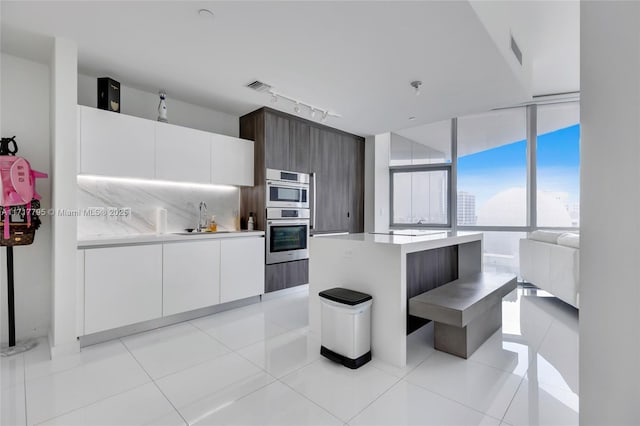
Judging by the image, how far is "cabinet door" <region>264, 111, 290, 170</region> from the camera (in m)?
3.96

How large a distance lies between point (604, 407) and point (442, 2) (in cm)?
221

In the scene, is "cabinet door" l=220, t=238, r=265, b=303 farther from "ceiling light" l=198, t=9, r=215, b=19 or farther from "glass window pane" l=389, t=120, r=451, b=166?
"glass window pane" l=389, t=120, r=451, b=166

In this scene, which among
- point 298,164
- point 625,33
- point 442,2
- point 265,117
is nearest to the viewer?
point 625,33

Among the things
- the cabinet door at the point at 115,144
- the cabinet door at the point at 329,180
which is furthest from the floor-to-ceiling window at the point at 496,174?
the cabinet door at the point at 115,144

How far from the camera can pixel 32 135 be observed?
2715mm

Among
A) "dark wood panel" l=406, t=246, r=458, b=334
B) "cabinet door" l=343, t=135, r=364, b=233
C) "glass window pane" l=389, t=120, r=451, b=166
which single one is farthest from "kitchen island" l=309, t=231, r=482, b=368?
"glass window pane" l=389, t=120, r=451, b=166

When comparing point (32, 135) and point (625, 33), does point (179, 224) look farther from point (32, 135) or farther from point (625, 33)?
point (625, 33)

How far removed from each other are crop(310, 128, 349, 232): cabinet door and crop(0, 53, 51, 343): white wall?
302 cm

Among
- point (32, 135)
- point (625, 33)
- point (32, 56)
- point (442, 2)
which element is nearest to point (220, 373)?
point (625, 33)

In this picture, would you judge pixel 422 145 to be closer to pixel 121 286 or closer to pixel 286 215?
pixel 286 215

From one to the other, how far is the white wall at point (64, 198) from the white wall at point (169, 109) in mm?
628

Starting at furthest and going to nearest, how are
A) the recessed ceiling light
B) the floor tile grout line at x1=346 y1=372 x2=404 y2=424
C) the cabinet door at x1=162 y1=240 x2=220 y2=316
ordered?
the cabinet door at x1=162 y1=240 x2=220 y2=316 → the recessed ceiling light → the floor tile grout line at x1=346 y1=372 x2=404 y2=424

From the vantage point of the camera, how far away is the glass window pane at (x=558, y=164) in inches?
180

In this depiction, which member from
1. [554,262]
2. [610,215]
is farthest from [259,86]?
[554,262]
